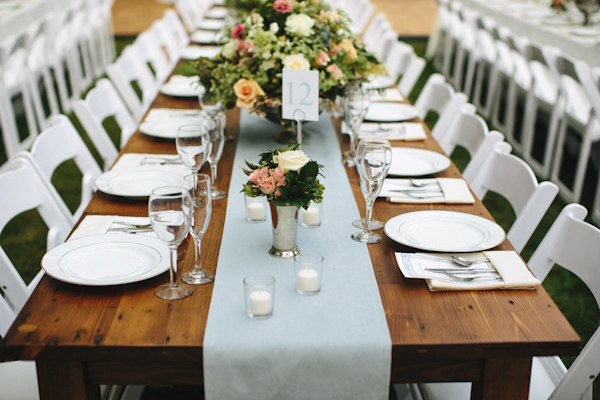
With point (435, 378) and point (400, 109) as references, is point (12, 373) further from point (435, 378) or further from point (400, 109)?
point (400, 109)

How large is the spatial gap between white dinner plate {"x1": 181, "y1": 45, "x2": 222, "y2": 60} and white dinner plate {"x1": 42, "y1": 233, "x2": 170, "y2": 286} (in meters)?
2.74

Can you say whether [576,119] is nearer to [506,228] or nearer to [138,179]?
[506,228]

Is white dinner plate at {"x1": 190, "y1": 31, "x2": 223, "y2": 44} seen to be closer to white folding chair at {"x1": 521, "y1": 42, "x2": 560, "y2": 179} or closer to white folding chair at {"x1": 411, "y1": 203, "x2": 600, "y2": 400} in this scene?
white folding chair at {"x1": 521, "y1": 42, "x2": 560, "y2": 179}

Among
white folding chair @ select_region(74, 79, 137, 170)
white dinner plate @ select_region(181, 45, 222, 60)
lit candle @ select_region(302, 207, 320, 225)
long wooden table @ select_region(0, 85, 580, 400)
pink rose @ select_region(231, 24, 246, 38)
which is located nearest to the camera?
long wooden table @ select_region(0, 85, 580, 400)

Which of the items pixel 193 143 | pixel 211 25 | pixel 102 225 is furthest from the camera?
pixel 211 25

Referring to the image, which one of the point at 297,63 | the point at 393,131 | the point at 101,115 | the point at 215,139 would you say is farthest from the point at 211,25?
the point at 215,139

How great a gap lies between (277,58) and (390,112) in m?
0.80

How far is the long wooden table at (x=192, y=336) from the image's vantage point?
1.32 meters

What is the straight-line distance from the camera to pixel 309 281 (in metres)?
1.49

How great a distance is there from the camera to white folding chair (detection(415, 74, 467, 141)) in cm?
300

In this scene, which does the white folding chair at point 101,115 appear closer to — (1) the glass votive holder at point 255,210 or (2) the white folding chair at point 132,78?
(2) the white folding chair at point 132,78

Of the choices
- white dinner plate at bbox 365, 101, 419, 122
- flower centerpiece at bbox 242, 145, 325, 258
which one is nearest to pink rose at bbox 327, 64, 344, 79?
white dinner plate at bbox 365, 101, 419, 122

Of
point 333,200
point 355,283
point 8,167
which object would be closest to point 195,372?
point 355,283

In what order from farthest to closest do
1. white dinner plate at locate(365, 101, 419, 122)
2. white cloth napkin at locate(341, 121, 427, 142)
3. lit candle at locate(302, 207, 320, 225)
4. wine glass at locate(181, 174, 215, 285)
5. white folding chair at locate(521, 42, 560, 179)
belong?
white folding chair at locate(521, 42, 560, 179) → white dinner plate at locate(365, 101, 419, 122) → white cloth napkin at locate(341, 121, 427, 142) → lit candle at locate(302, 207, 320, 225) → wine glass at locate(181, 174, 215, 285)
